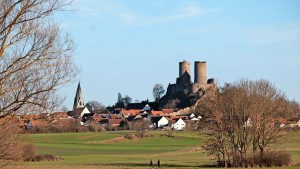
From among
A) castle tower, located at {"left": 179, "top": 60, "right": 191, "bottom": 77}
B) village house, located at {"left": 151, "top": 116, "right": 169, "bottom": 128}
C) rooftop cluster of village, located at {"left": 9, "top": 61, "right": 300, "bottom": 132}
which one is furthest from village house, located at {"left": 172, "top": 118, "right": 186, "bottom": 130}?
castle tower, located at {"left": 179, "top": 60, "right": 191, "bottom": 77}

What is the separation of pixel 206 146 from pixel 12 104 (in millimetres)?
30873

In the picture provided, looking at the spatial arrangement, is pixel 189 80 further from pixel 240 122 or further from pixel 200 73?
pixel 240 122

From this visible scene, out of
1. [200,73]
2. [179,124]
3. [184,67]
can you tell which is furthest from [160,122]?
[184,67]

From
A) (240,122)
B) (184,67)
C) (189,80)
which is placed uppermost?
(184,67)

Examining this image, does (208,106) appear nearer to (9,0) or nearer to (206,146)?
(206,146)

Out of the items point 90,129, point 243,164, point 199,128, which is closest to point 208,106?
point 199,128

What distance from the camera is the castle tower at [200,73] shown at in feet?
579

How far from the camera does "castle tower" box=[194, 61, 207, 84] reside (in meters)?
176

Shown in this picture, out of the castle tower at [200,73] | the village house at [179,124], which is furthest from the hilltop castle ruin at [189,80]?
the village house at [179,124]

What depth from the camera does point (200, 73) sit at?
177 m

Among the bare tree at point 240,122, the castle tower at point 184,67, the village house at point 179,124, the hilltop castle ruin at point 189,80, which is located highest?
the castle tower at point 184,67

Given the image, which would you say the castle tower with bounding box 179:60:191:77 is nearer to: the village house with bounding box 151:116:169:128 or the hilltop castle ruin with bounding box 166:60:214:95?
the hilltop castle ruin with bounding box 166:60:214:95

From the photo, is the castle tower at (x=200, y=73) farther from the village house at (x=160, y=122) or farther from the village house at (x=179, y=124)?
the village house at (x=179, y=124)

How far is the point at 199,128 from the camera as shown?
136 ft
